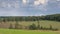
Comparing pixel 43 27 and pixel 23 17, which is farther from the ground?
pixel 23 17

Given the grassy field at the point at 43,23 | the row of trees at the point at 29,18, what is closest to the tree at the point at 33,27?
the grassy field at the point at 43,23

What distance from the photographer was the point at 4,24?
1948 cm

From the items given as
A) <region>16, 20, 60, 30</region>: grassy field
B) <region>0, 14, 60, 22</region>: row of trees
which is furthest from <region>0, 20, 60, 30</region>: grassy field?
<region>0, 14, 60, 22</region>: row of trees

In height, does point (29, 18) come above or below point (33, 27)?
above

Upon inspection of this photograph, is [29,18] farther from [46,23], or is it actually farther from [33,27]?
[46,23]

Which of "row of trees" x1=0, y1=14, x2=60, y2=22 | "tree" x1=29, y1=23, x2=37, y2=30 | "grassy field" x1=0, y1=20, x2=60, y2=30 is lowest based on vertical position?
"tree" x1=29, y1=23, x2=37, y2=30

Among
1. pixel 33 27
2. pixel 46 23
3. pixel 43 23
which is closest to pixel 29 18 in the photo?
pixel 33 27

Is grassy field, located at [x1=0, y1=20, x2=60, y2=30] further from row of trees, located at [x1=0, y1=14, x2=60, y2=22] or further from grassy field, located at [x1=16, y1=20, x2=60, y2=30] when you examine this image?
row of trees, located at [x1=0, y1=14, x2=60, y2=22]

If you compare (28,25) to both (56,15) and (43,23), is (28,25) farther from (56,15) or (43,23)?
(56,15)

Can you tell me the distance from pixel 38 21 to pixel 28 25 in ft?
4.93

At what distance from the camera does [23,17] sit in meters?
19.8

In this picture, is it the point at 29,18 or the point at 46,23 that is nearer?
the point at 46,23

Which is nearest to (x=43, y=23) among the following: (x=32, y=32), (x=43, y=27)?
(x=43, y=27)

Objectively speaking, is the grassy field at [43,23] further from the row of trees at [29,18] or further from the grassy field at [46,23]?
the row of trees at [29,18]
